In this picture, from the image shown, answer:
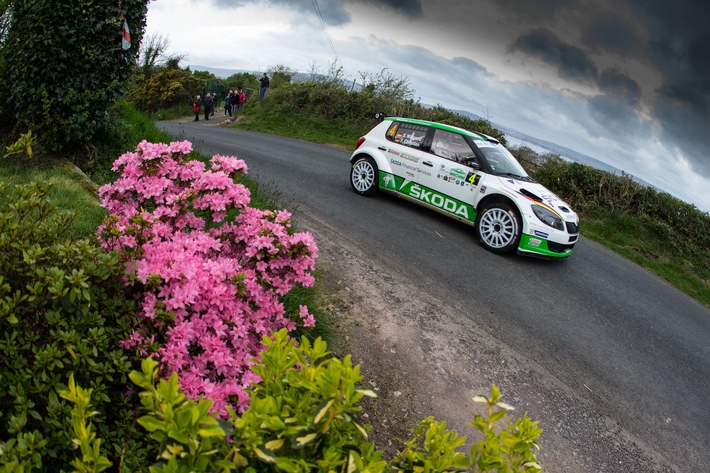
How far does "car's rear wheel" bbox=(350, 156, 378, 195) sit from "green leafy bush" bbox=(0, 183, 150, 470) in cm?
762

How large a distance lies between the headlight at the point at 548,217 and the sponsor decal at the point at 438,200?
1262mm

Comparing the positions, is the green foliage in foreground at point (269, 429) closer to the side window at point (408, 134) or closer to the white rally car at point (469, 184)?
the white rally car at point (469, 184)

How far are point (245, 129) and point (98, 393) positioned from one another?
69.2 feet

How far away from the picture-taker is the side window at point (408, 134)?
9.03m

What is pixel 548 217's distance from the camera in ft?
25.2

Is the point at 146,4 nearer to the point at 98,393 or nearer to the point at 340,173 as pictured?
the point at 340,173

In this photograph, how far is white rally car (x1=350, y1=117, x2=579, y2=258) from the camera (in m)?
7.72

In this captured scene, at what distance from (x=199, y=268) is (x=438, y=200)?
6.72 meters

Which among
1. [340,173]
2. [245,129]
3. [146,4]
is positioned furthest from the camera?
[245,129]

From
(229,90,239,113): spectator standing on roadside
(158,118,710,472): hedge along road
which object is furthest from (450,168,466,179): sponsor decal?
(229,90,239,113): spectator standing on roadside

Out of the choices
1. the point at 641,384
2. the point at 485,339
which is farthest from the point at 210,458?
the point at 641,384

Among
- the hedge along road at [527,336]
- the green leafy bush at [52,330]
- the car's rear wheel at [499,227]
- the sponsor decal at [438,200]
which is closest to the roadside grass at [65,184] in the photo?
the green leafy bush at [52,330]

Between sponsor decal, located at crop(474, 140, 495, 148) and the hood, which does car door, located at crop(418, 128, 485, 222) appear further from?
the hood

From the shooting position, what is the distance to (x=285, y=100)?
24453 mm
